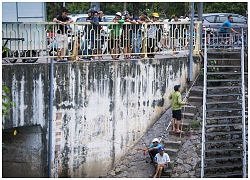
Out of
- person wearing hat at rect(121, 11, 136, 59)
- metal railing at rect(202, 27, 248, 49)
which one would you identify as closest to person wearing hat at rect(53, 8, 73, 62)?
person wearing hat at rect(121, 11, 136, 59)

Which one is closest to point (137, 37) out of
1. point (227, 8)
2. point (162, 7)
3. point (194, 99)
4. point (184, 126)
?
point (194, 99)

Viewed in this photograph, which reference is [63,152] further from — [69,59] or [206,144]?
[206,144]

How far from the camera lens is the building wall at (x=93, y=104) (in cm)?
1164

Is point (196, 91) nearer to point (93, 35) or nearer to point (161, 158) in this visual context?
point (161, 158)

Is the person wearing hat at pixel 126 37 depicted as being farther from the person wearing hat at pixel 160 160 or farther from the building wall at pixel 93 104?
the person wearing hat at pixel 160 160

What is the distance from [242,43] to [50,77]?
5.52 meters

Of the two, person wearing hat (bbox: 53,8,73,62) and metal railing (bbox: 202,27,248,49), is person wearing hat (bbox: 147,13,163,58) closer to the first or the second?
metal railing (bbox: 202,27,248,49)

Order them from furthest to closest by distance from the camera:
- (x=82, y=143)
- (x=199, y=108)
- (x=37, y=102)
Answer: (x=199, y=108) < (x=82, y=143) < (x=37, y=102)

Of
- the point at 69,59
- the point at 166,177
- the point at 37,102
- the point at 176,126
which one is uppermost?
the point at 69,59

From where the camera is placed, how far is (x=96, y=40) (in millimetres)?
13016

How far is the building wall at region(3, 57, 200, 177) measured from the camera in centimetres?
1164

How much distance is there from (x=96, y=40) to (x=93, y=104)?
1.61m

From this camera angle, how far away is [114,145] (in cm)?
1310

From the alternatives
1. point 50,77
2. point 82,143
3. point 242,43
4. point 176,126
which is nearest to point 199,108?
point 176,126
